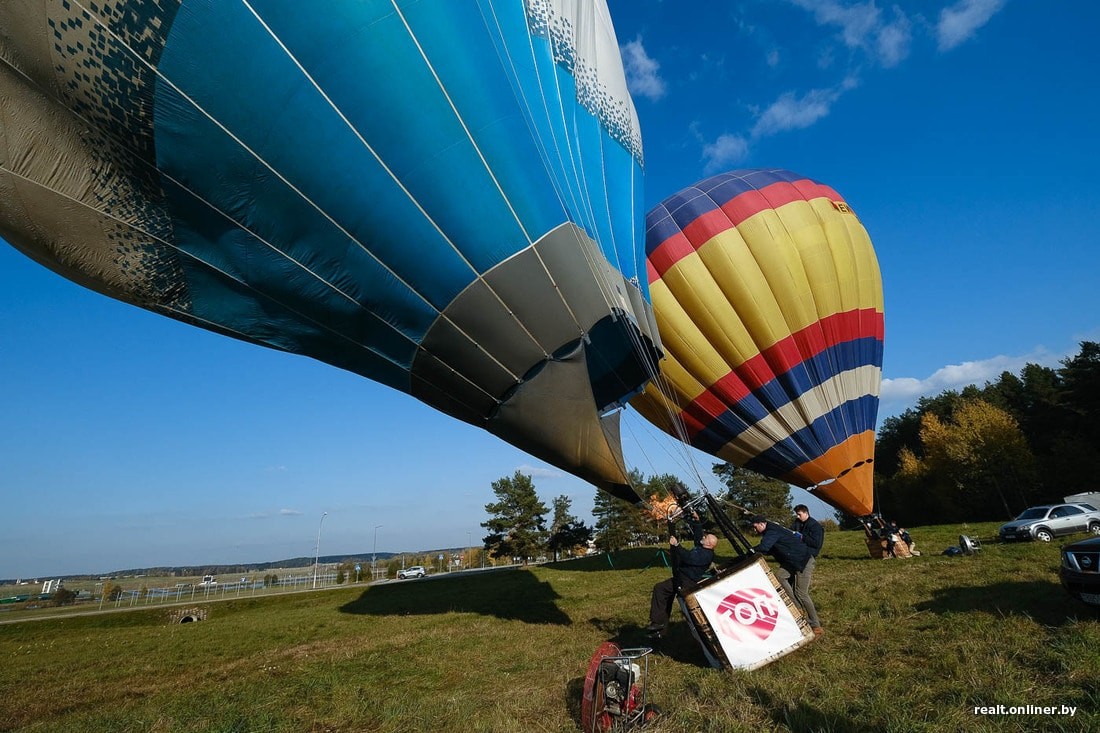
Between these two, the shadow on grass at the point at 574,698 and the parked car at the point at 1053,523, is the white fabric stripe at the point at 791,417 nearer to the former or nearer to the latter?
the parked car at the point at 1053,523

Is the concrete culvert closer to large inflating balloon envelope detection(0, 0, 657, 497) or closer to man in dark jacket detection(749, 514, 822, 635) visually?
large inflating balloon envelope detection(0, 0, 657, 497)

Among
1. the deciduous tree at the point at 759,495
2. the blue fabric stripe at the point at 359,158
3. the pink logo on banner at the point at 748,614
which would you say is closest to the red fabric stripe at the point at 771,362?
the blue fabric stripe at the point at 359,158

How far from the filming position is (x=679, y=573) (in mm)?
5605

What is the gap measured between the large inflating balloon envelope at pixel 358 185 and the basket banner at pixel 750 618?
245 centimetres

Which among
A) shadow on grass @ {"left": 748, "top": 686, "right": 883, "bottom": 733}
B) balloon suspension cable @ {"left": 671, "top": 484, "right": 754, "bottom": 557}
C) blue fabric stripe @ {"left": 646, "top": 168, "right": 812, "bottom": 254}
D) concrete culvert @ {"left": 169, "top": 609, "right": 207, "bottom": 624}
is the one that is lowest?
concrete culvert @ {"left": 169, "top": 609, "right": 207, "bottom": 624}

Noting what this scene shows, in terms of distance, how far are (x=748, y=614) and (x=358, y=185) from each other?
5.32 m

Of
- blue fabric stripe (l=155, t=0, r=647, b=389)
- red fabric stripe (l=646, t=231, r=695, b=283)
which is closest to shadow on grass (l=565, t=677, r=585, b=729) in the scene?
blue fabric stripe (l=155, t=0, r=647, b=389)

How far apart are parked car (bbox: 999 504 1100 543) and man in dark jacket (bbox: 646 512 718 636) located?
12115 mm

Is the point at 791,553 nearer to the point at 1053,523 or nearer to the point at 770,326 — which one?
the point at 770,326

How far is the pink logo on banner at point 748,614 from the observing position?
4.73 meters

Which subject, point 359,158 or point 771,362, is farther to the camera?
point 771,362

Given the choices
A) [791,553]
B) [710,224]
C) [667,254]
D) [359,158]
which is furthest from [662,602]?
[710,224]

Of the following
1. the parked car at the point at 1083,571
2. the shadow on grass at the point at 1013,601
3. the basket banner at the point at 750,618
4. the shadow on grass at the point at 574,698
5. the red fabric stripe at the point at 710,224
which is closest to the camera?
the shadow on grass at the point at 574,698

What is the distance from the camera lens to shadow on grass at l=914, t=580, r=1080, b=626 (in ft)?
16.5
